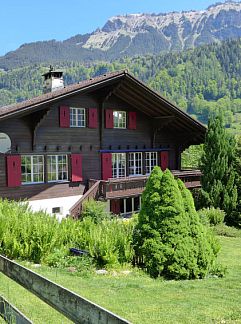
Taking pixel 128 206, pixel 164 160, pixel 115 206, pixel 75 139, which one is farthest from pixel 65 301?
pixel 164 160

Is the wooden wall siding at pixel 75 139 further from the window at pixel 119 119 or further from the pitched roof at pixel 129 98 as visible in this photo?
the pitched roof at pixel 129 98

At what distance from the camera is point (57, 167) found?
19281 mm

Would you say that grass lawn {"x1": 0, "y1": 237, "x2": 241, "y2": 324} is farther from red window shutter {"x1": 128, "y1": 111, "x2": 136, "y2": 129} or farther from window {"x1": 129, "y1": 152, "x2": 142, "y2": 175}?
red window shutter {"x1": 128, "y1": 111, "x2": 136, "y2": 129}

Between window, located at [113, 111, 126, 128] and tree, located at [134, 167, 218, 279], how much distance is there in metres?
11.5

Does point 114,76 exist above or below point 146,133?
above

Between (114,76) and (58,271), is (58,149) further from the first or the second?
(58,271)

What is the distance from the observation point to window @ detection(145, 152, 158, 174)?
23436 mm

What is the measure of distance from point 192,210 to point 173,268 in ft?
5.81

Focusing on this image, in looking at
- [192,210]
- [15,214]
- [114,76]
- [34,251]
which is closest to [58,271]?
[34,251]

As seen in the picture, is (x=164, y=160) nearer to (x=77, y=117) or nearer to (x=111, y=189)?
Answer: (x=111, y=189)

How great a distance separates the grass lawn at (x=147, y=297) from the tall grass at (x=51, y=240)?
659 mm

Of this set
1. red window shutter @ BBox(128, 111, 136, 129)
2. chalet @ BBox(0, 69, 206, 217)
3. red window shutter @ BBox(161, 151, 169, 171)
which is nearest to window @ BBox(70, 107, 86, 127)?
chalet @ BBox(0, 69, 206, 217)

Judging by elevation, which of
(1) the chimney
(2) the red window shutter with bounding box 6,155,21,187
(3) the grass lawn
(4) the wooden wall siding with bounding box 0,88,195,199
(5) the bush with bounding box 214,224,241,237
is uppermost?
(1) the chimney

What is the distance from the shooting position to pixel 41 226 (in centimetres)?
944
